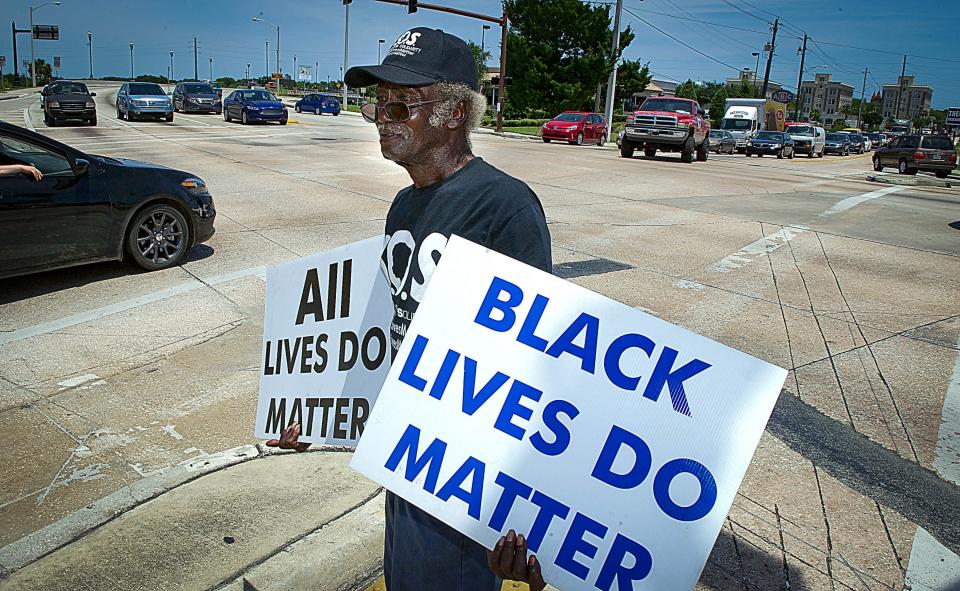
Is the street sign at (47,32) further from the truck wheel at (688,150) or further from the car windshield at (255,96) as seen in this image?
the truck wheel at (688,150)

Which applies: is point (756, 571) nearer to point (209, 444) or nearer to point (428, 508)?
point (428, 508)

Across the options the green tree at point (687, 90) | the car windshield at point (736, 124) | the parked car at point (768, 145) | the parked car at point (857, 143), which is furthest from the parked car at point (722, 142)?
the green tree at point (687, 90)

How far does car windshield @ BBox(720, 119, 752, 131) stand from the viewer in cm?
4398

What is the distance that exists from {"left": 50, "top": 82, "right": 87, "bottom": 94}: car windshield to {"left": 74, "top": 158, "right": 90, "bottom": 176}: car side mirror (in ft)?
81.1

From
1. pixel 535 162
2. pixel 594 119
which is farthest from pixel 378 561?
pixel 594 119

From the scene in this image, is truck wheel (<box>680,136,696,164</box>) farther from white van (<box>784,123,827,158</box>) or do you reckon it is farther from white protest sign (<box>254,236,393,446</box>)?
white protest sign (<box>254,236,393,446</box>)

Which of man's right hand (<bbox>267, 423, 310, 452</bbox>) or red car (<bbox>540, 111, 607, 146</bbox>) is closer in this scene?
man's right hand (<bbox>267, 423, 310, 452</bbox>)

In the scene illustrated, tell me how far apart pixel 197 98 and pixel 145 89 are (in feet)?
19.2

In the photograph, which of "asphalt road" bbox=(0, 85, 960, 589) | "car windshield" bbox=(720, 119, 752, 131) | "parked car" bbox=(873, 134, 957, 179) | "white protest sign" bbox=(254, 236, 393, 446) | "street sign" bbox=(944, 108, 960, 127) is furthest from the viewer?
"street sign" bbox=(944, 108, 960, 127)

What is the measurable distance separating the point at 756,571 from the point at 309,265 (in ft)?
7.33

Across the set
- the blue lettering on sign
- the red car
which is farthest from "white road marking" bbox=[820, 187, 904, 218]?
the red car

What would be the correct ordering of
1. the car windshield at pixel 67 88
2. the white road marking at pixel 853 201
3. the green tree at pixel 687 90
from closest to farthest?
the white road marking at pixel 853 201
the car windshield at pixel 67 88
the green tree at pixel 687 90

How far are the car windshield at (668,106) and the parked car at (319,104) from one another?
28939 mm

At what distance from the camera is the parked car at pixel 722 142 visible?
38500mm
